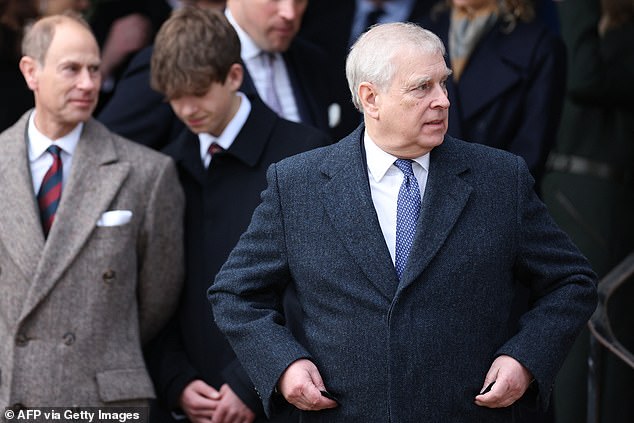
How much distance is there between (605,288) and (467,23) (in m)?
1.34

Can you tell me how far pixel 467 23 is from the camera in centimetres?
568

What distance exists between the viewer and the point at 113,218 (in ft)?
15.2

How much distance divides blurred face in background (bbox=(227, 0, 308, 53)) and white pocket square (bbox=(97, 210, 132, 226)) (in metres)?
1.18

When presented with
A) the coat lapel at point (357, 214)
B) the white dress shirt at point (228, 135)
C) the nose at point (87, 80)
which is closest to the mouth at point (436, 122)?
the coat lapel at point (357, 214)

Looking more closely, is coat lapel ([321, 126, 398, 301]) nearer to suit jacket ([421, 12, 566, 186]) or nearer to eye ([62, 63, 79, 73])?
eye ([62, 63, 79, 73])

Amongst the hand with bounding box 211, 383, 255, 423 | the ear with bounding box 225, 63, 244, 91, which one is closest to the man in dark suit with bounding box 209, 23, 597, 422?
the hand with bounding box 211, 383, 255, 423

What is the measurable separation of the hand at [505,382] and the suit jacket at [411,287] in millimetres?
28

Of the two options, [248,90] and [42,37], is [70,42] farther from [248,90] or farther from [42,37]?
[248,90]

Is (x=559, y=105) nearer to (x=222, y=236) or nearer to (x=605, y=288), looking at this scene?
(x=605, y=288)

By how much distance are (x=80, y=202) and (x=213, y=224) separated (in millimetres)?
503

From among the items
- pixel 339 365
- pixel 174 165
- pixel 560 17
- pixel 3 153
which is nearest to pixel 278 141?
pixel 174 165

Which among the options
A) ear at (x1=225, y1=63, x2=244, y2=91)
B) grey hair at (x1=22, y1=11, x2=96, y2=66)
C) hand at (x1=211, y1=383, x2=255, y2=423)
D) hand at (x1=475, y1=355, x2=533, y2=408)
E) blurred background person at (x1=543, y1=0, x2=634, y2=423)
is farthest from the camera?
blurred background person at (x1=543, y1=0, x2=634, y2=423)

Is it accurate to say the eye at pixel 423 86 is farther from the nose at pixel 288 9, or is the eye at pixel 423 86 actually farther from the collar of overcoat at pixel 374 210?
the nose at pixel 288 9

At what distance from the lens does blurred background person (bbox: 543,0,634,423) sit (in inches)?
250
